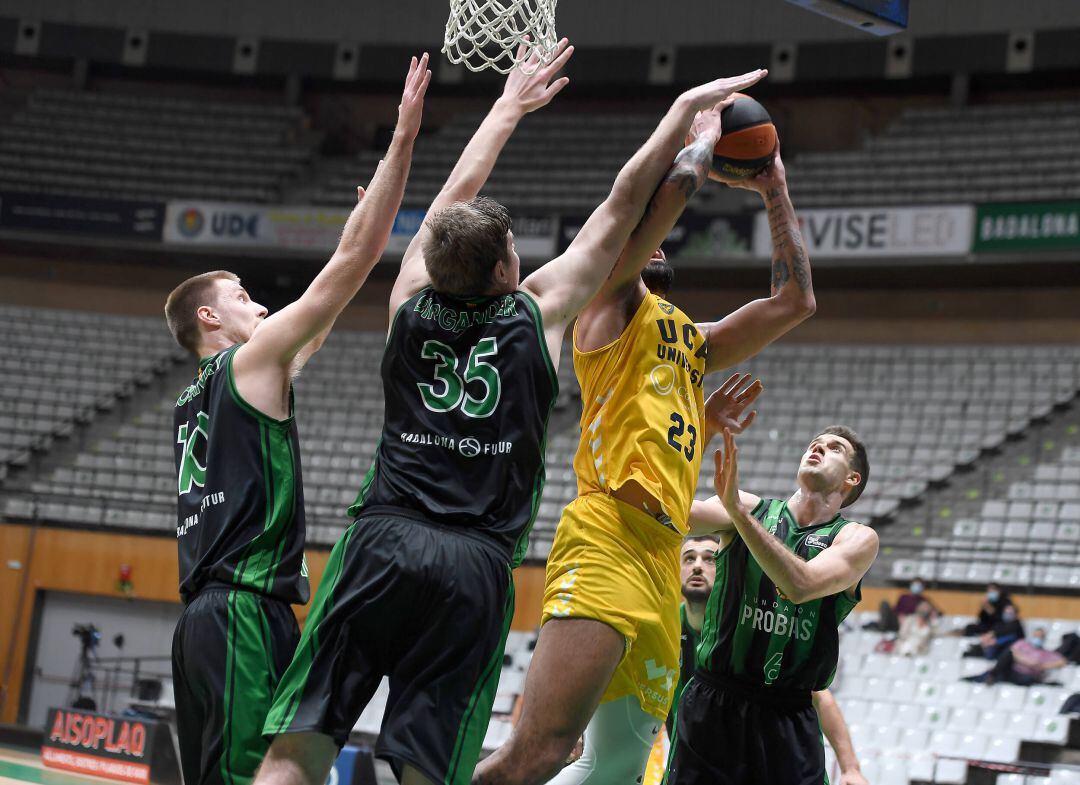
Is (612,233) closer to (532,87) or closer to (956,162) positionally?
(532,87)

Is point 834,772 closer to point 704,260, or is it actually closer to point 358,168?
point 704,260

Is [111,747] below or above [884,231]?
below

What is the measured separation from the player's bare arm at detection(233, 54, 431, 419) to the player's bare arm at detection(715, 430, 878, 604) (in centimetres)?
142

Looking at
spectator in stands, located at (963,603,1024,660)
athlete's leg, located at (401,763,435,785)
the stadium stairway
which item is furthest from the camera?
the stadium stairway

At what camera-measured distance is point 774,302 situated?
4.82m

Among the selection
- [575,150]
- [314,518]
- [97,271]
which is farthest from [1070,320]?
[97,271]

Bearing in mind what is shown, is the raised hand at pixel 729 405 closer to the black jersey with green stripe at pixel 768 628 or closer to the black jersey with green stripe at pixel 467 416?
the black jersey with green stripe at pixel 768 628

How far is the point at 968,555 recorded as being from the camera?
50.4 feet

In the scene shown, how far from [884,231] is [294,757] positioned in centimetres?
1737

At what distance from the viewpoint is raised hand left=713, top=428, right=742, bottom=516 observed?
14.4ft

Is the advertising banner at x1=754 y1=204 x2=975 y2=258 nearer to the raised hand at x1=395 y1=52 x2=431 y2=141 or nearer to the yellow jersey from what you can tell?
the yellow jersey

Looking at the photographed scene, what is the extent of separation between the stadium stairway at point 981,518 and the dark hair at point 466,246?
12.3 meters

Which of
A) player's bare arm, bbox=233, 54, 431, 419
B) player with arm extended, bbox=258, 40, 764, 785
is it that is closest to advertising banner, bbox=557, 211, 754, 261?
player's bare arm, bbox=233, 54, 431, 419

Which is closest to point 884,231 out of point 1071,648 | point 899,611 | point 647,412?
point 899,611
